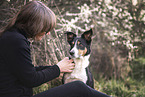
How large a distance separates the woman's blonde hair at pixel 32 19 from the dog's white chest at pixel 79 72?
1.08 metres

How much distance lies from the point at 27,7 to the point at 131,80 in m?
3.84

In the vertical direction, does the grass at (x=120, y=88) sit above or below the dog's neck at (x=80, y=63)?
below

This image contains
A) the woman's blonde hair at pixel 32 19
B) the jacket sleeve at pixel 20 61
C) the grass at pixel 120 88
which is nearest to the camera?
the jacket sleeve at pixel 20 61

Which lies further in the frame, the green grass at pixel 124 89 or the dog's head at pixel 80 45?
the green grass at pixel 124 89

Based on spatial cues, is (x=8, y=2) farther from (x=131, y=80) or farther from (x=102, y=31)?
(x=131, y=80)

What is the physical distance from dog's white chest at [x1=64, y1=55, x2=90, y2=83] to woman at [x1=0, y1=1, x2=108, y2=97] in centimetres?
78

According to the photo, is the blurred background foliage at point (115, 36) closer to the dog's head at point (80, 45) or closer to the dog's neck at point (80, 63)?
the dog's head at point (80, 45)

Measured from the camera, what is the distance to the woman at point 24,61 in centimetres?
138

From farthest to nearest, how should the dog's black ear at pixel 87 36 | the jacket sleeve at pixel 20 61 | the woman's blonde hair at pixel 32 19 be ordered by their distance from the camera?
the dog's black ear at pixel 87 36
the woman's blonde hair at pixel 32 19
the jacket sleeve at pixel 20 61

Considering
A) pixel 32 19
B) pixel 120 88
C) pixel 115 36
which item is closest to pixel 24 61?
pixel 32 19

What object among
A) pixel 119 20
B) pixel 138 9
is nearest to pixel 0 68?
pixel 119 20

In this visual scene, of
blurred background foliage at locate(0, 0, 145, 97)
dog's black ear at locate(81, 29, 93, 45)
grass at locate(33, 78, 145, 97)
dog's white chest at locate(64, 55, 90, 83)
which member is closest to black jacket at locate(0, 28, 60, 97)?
dog's white chest at locate(64, 55, 90, 83)

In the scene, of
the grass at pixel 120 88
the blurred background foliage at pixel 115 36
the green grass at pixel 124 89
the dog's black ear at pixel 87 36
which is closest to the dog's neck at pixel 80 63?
the dog's black ear at pixel 87 36

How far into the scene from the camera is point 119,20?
4875 mm
